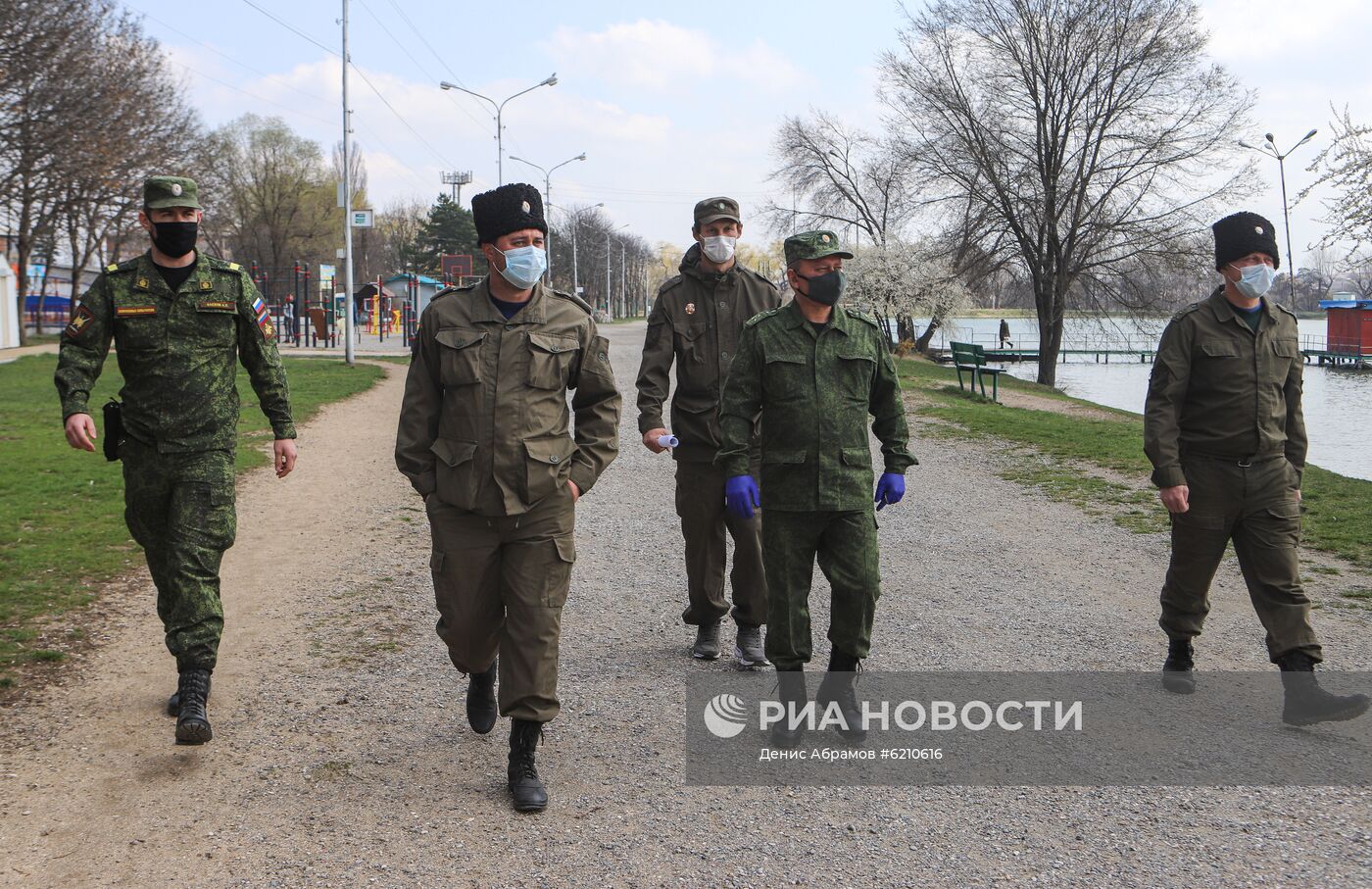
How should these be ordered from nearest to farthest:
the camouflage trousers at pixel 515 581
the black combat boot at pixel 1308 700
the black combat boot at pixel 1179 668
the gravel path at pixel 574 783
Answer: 1. the gravel path at pixel 574 783
2. the camouflage trousers at pixel 515 581
3. the black combat boot at pixel 1308 700
4. the black combat boot at pixel 1179 668

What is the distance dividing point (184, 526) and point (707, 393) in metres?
2.38

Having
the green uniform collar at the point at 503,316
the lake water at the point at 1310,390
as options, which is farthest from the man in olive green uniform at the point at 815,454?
the lake water at the point at 1310,390

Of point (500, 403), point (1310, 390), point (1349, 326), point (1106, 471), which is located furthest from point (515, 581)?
point (1349, 326)

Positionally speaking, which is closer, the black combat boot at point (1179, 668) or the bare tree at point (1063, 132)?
the black combat boot at point (1179, 668)

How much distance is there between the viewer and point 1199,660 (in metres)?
5.73

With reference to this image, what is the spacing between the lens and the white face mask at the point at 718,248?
5.62 metres

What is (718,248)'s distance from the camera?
18.4 ft

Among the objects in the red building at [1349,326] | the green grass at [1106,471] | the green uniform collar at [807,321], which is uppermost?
the red building at [1349,326]

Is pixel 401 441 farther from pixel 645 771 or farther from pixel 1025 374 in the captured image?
pixel 1025 374

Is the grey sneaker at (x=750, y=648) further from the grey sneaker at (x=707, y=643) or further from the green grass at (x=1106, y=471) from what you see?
the green grass at (x=1106, y=471)

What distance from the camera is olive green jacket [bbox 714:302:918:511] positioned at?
4.53 meters

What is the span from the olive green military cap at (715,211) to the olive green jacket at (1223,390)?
2.04m

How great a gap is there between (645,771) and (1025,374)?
4710 cm

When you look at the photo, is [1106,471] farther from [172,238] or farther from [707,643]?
[172,238]
